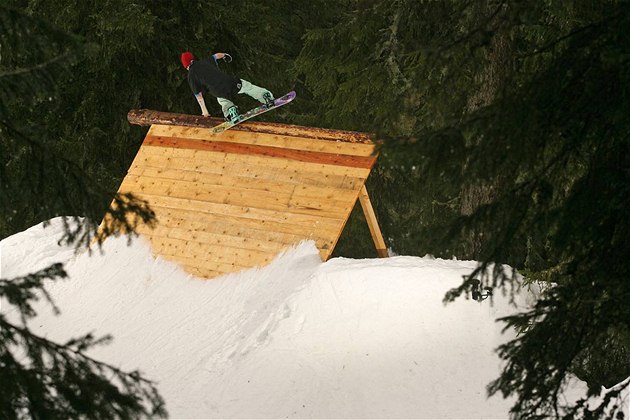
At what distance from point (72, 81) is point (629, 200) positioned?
12402 mm

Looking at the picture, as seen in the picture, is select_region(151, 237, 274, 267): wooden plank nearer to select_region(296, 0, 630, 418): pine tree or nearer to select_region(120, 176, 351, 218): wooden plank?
select_region(120, 176, 351, 218): wooden plank

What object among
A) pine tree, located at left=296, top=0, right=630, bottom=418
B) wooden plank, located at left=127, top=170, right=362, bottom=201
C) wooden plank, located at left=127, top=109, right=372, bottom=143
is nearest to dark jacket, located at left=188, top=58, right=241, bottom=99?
wooden plank, located at left=127, top=109, right=372, bottom=143

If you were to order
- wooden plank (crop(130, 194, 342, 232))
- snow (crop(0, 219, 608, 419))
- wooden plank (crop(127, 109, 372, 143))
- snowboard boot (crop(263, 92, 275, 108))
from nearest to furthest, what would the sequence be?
1. snow (crop(0, 219, 608, 419))
2. wooden plank (crop(130, 194, 342, 232))
3. wooden plank (crop(127, 109, 372, 143))
4. snowboard boot (crop(263, 92, 275, 108))

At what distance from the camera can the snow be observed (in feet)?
30.7

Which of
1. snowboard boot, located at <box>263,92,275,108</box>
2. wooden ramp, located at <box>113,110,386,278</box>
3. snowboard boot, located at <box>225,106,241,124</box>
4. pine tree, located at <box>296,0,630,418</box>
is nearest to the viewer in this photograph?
pine tree, located at <box>296,0,630,418</box>

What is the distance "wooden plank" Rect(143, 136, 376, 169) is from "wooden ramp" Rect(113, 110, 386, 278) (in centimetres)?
1

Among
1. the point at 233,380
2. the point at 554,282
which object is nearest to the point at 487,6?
the point at 554,282

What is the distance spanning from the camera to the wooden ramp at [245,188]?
11.5 m

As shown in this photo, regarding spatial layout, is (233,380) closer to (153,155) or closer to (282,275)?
(282,275)

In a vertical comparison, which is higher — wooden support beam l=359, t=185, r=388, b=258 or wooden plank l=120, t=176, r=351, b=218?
wooden plank l=120, t=176, r=351, b=218

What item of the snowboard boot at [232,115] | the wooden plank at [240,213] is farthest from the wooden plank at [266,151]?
the wooden plank at [240,213]

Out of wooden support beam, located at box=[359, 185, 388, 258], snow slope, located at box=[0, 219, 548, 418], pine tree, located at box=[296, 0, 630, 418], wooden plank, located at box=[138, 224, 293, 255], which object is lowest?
pine tree, located at box=[296, 0, 630, 418]

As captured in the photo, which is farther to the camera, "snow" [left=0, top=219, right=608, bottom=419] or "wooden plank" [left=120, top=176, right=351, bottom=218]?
"wooden plank" [left=120, top=176, right=351, bottom=218]

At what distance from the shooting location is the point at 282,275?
11.1 metres
